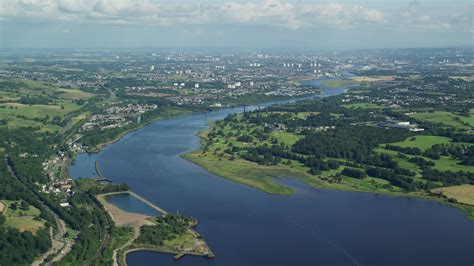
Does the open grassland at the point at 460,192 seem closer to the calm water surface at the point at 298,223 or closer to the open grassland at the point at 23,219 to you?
the calm water surface at the point at 298,223

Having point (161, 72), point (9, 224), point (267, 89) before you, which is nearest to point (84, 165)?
point (9, 224)

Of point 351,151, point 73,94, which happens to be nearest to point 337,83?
point 73,94

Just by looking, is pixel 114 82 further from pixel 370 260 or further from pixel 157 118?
pixel 370 260

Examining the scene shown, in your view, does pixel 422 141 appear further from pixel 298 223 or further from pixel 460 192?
pixel 298 223

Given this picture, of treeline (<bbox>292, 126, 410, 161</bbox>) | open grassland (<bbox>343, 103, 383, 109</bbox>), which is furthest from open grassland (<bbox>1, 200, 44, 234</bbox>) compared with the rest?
open grassland (<bbox>343, 103, 383, 109</bbox>)

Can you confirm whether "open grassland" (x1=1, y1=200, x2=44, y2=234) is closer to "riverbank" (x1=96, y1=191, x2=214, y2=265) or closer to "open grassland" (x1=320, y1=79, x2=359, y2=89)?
"riverbank" (x1=96, y1=191, x2=214, y2=265)

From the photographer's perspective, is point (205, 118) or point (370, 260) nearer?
point (370, 260)
